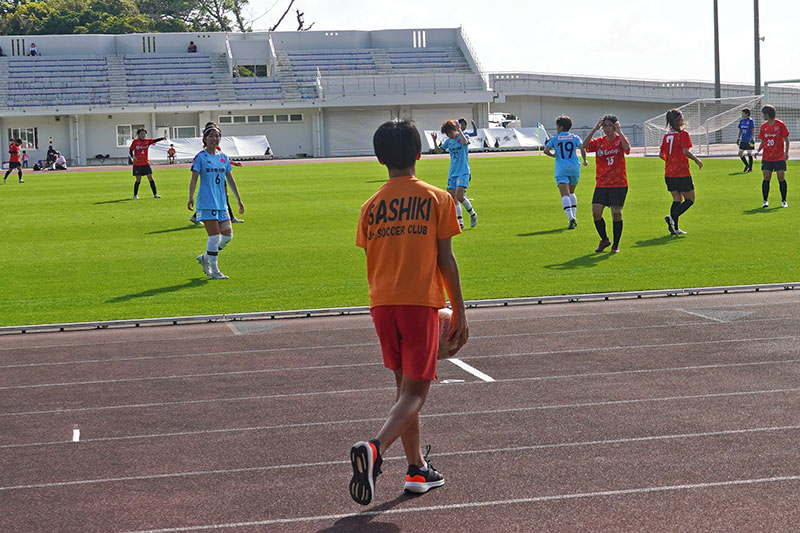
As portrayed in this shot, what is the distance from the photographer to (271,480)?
572 cm

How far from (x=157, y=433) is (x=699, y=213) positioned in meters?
16.9

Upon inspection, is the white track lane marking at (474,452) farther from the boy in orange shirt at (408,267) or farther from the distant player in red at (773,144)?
the distant player in red at (773,144)

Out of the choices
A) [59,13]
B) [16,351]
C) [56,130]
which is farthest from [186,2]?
[16,351]

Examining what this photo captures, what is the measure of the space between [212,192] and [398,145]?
29.8ft

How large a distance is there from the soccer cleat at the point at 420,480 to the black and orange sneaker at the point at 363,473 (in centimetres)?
52

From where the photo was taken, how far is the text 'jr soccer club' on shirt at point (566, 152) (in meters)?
18.3

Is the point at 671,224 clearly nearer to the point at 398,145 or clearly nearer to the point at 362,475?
the point at 398,145

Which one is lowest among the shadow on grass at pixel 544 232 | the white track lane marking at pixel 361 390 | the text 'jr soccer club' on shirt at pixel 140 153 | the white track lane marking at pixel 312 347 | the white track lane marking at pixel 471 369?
the white track lane marking at pixel 361 390

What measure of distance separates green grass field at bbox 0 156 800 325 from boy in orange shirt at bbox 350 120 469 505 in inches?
265

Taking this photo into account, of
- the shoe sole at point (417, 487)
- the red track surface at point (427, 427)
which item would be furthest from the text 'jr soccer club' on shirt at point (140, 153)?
the shoe sole at point (417, 487)

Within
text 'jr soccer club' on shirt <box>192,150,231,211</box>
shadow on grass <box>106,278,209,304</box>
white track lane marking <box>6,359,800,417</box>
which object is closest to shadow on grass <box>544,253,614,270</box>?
text 'jr soccer club' on shirt <box>192,150,231,211</box>

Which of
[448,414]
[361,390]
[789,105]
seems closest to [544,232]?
[361,390]

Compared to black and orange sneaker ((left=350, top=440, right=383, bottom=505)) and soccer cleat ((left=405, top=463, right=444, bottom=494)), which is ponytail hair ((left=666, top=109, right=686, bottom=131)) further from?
black and orange sneaker ((left=350, top=440, right=383, bottom=505))

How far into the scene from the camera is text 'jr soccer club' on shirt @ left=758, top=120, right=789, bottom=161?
21141 millimetres
